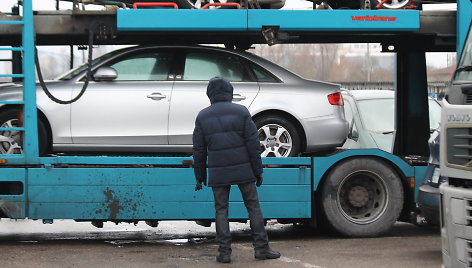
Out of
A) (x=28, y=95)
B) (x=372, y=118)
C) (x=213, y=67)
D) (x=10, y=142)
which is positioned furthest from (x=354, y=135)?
(x=10, y=142)

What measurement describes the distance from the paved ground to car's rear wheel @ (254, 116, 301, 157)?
3.42 ft

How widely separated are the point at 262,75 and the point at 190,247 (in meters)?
2.15

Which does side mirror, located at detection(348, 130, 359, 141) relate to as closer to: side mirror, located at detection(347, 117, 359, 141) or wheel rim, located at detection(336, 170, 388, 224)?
side mirror, located at detection(347, 117, 359, 141)

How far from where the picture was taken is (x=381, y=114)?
12680mm

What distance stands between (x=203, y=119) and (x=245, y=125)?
1.36 feet

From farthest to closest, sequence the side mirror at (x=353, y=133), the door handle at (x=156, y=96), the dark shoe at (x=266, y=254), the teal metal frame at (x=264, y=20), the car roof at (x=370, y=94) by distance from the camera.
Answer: the car roof at (x=370, y=94)
the side mirror at (x=353, y=133)
the door handle at (x=156, y=96)
the teal metal frame at (x=264, y=20)
the dark shoe at (x=266, y=254)

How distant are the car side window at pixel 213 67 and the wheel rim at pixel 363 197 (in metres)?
1.72

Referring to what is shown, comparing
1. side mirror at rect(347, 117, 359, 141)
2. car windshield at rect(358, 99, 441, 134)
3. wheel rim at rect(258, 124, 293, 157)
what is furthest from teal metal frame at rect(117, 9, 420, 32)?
car windshield at rect(358, 99, 441, 134)

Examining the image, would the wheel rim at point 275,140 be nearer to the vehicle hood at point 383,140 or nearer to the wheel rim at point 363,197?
the wheel rim at point 363,197

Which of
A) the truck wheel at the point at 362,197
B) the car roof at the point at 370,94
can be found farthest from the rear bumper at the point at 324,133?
the car roof at the point at 370,94

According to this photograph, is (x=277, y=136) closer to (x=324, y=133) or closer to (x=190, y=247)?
(x=324, y=133)

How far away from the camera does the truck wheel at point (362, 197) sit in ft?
31.9

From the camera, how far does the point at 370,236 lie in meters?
9.80

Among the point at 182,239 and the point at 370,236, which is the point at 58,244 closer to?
the point at 182,239
